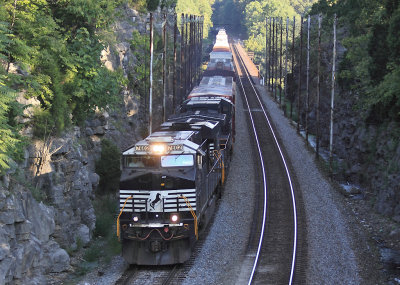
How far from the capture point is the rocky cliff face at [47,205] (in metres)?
15.6

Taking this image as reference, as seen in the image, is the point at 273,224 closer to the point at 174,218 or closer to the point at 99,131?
the point at 174,218

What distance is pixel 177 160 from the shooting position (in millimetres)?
18016

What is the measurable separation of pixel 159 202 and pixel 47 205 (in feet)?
14.5

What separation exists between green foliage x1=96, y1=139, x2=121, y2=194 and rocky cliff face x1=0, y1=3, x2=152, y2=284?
448mm

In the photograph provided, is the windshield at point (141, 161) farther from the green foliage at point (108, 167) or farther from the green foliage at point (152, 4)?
the green foliage at point (152, 4)

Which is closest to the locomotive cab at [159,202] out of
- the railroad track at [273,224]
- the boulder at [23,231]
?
the railroad track at [273,224]

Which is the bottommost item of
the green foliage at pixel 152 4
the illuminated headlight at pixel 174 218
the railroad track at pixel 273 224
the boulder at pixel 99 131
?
the railroad track at pixel 273 224

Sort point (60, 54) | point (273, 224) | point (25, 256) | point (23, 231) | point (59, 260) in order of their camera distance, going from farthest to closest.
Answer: point (273, 224) → point (60, 54) → point (59, 260) → point (23, 231) → point (25, 256)

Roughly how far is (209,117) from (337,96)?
2376 cm

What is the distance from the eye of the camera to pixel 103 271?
18.5 meters

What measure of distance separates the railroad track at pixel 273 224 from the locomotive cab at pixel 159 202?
2697 mm

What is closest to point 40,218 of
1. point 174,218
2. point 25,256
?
point 25,256

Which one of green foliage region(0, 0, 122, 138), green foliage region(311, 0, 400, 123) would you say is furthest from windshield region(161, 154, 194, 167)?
green foliage region(311, 0, 400, 123)

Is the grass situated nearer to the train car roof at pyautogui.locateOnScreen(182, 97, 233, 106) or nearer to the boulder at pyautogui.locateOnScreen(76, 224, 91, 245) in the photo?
the boulder at pyautogui.locateOnScreen(76, 224, 91, 245)
